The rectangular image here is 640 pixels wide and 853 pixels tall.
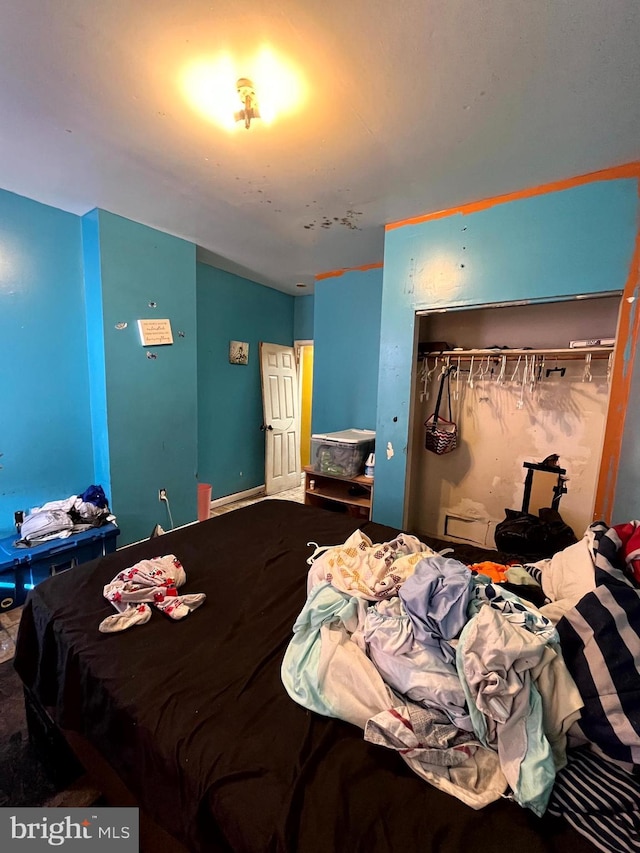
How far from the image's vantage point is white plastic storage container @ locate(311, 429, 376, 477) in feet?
9.57

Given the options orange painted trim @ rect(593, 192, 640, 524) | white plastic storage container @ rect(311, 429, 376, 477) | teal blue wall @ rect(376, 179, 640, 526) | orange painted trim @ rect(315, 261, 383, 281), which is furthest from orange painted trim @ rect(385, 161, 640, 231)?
white plastic storage container @ rect(311, 429, 376, 477)

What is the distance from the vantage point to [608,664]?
2.52 ft

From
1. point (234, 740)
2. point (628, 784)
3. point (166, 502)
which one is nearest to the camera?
point (628, 784)

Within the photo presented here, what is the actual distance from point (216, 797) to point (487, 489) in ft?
8.26

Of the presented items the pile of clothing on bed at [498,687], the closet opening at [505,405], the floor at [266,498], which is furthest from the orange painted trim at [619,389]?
the floor at [266,498]

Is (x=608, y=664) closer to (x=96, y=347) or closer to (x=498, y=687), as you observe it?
(x=498, y=687)

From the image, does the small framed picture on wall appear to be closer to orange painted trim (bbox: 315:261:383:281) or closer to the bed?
orange painted trim (bbox: 315:261:383:281)

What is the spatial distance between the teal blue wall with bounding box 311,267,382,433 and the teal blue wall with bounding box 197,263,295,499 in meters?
0.88

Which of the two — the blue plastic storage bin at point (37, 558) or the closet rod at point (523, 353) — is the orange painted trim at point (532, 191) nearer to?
the closet rod at point (523, 353)

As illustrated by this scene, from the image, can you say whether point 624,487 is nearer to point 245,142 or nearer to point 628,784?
point 628,784

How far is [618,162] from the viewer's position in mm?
1771

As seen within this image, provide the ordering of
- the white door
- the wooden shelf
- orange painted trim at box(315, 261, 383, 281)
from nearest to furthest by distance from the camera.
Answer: the wooden shelf → orange painted trim at box(315, 261, 383, 281) → the white door

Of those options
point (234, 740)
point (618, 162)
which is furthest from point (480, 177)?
point (234, 740)

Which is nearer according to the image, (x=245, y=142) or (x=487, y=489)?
(x=245, y=142)
